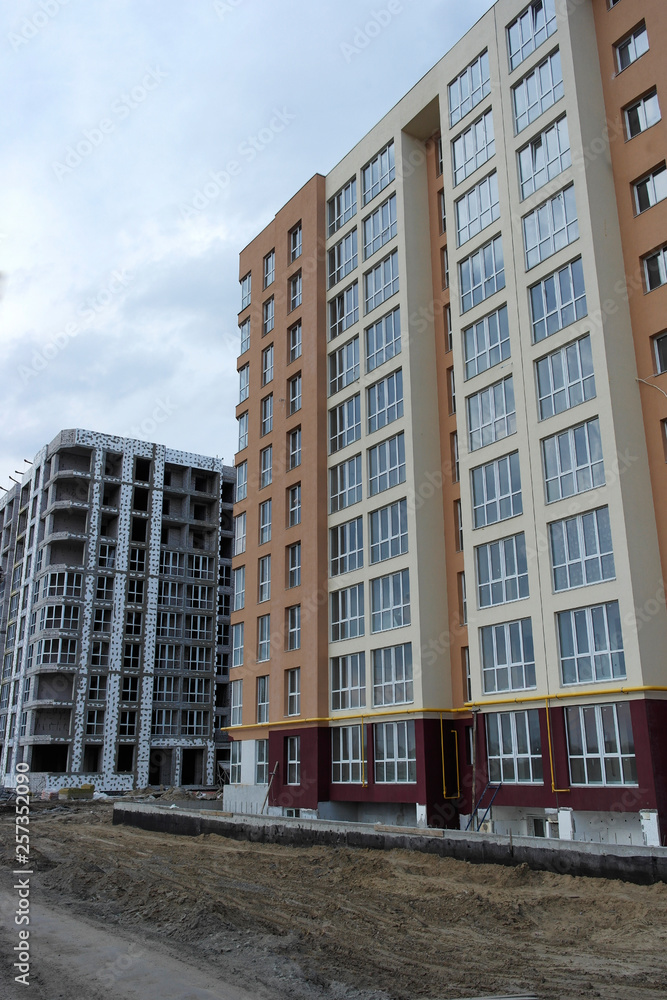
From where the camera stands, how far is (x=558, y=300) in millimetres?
23188

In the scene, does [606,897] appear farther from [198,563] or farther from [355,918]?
[198,563]

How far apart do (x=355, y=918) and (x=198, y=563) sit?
55656 millimetres

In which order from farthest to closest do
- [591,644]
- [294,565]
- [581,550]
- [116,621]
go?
[116,621] < [294,565] < [581,550] < [591,644]

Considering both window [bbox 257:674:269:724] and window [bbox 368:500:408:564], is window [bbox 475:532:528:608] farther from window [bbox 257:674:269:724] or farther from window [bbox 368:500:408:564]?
window [bbox 257:674:269:724]

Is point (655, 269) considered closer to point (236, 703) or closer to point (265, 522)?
point (265, 522)

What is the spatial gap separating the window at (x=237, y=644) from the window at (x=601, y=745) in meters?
18.6

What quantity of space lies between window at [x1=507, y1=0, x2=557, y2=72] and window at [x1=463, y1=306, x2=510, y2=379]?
27.5 feet

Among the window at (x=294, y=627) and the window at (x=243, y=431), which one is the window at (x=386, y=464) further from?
the window at (x=243, y=431)

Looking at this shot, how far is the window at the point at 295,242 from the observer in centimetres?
3730

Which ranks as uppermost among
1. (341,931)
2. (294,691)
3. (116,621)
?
(116,621)

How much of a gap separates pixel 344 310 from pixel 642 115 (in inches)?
564

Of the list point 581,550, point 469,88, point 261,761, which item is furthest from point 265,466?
point 581,550

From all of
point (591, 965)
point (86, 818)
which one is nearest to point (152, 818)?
point (86, 818)

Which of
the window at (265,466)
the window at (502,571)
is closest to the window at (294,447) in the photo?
the window at (265,466)
